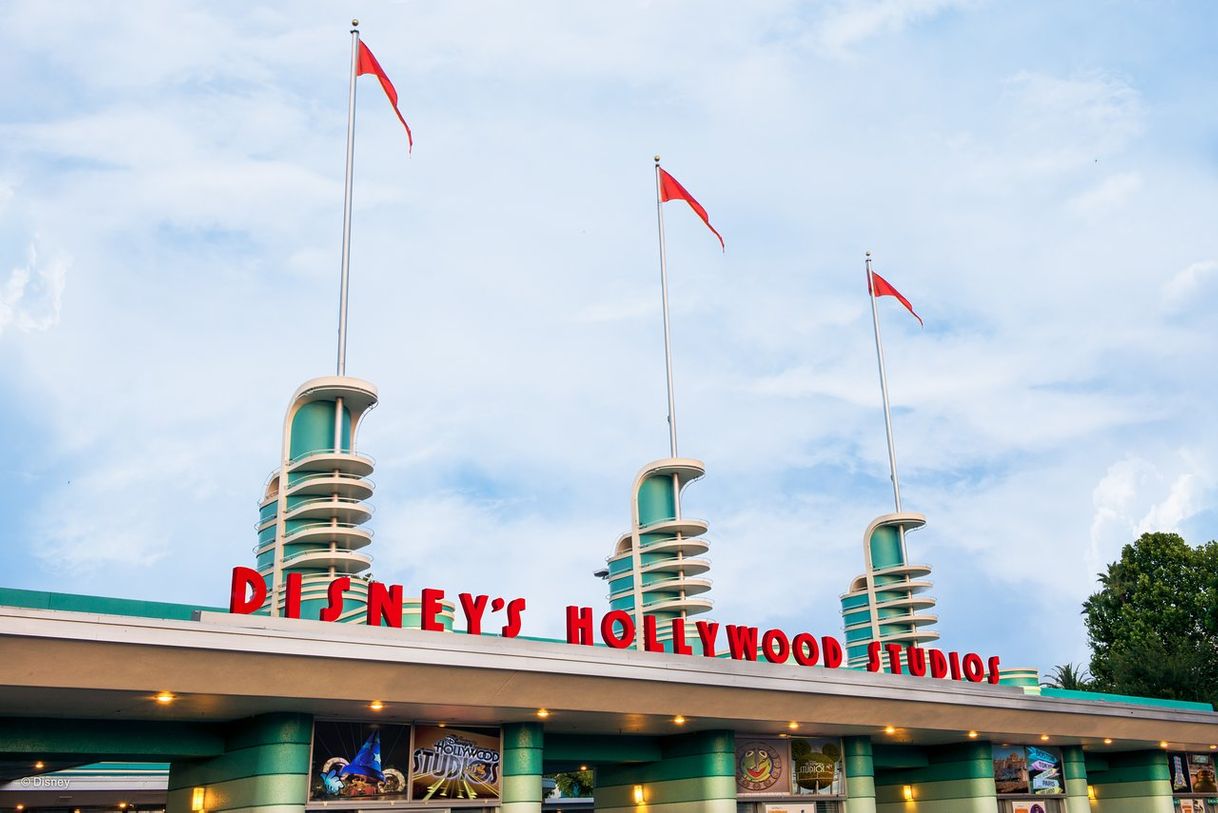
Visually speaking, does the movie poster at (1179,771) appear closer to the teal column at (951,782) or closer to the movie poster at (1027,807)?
the movie poster at (1027,807)

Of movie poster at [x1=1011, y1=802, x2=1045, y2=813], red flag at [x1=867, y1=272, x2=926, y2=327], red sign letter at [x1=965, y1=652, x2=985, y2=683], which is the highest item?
red flag at [x1=867, y1=272, x2=926, y2=327]

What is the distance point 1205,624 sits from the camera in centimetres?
7800

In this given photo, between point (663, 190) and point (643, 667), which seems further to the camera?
point (663, 190)

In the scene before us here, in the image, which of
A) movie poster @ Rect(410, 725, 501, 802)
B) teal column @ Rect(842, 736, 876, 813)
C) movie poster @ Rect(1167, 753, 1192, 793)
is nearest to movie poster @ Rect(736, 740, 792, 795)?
teal column @ Rect(842, 736, 876, 813)

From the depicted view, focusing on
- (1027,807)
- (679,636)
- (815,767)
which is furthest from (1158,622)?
(679,636)

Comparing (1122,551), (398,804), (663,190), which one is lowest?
(398,804)

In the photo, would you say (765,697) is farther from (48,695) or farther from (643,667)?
(48,695)

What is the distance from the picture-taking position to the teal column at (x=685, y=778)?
1476 inches

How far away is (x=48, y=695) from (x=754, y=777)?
22.5m

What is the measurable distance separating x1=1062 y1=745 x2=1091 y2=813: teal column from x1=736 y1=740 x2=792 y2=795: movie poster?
16.0 meters

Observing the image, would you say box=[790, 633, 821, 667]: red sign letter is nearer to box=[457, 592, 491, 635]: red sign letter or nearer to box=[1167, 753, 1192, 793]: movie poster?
box=[457, 592, 491, 635]: red sign letter

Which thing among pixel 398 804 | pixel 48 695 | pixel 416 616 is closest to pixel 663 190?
pixel 416 616

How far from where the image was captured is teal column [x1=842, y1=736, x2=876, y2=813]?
41.5 metres

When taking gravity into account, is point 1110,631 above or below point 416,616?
above
